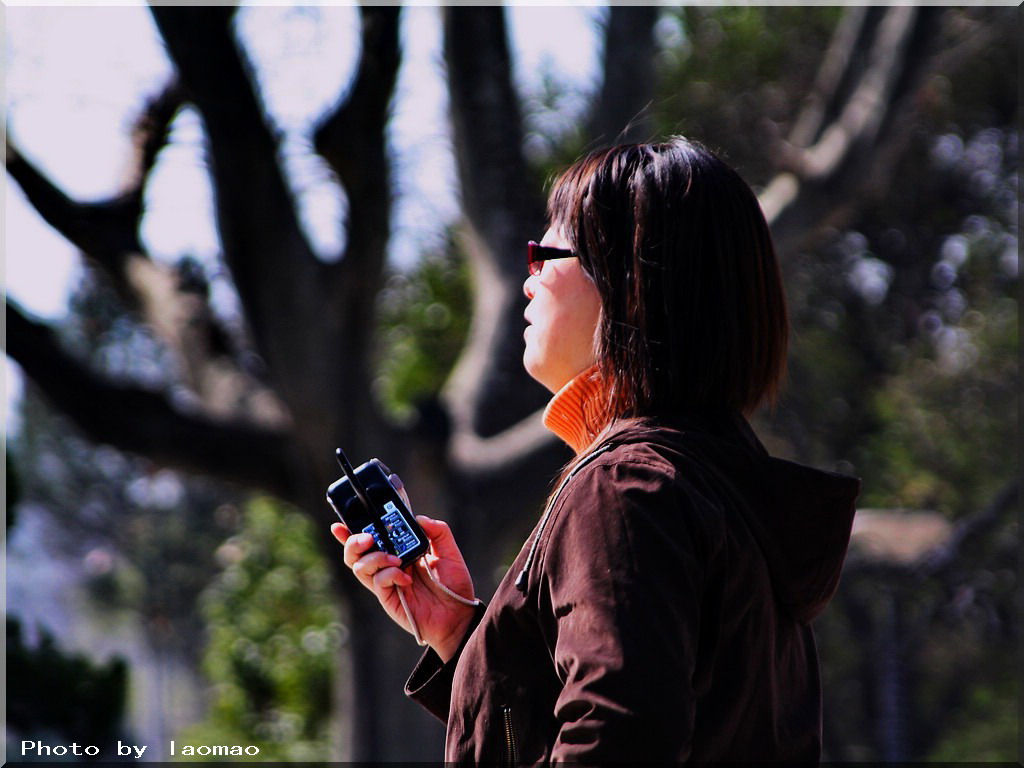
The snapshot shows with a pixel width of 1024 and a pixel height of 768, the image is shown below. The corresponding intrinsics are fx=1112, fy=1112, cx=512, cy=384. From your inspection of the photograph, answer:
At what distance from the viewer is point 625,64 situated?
17.4 ft

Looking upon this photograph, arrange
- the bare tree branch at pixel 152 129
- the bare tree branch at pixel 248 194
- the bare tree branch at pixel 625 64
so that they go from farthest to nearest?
the bare tree branch at pixel 625 64
the bare tree branch at pixel 152 129
the bare tree branch at pixel 248 194

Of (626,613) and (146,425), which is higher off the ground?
(146,425)

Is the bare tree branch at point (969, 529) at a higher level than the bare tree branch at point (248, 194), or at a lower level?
lower

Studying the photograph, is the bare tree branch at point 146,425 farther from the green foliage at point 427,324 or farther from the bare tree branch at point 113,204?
the green foliage at point 427,324

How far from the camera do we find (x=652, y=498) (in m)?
1.13

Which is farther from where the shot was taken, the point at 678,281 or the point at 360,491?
the point at 360,491

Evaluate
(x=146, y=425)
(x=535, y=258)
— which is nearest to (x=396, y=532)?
(x=535, y=258)

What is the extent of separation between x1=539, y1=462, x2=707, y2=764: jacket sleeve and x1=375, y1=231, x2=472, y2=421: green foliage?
7.94 metres

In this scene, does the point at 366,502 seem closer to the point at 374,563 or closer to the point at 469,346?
the point at 374,563

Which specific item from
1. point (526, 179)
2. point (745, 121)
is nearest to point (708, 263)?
point (526, 179)

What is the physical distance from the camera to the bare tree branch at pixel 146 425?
14.2 ft

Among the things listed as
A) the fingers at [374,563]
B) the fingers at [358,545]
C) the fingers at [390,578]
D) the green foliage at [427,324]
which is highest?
the green foliage at [427,324]

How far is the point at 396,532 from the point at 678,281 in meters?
0.54

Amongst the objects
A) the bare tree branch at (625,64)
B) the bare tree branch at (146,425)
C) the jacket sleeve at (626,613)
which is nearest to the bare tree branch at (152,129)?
the bare tree branch at (146,425)
